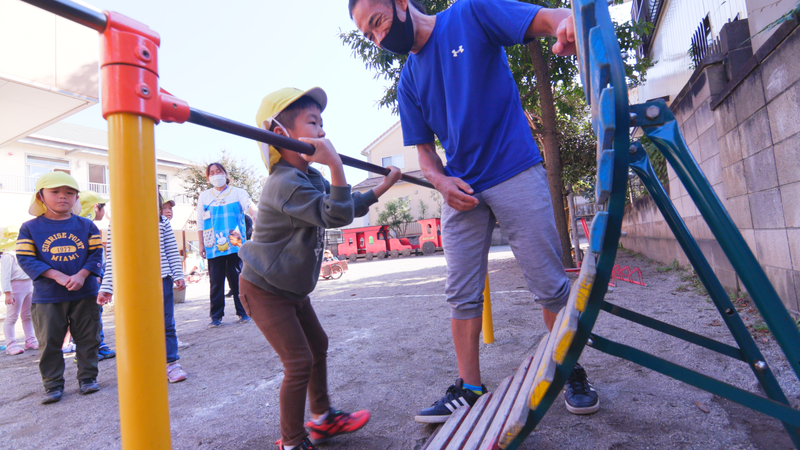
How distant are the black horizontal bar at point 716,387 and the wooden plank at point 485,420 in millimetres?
490

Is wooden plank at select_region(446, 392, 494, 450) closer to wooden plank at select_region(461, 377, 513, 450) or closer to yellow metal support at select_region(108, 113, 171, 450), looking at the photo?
wooden plank at select_region(461, 377, 513, 450)

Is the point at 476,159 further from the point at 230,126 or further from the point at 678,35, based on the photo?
the point at 678,35

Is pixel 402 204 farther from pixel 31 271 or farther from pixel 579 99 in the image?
pixel 31 271

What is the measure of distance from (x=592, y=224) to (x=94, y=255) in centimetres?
323

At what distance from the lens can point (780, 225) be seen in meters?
2.45

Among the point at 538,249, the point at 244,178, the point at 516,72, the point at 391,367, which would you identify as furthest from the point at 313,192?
the point at 244,178

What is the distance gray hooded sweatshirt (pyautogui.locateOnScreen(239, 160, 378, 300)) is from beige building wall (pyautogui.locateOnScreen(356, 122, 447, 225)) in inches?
752

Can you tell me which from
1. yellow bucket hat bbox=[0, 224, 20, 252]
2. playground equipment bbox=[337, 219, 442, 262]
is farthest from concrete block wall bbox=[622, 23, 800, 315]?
playground equipment bbox=[337, 219, 442, 262]

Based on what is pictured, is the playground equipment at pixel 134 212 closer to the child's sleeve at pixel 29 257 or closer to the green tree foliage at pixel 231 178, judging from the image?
the child's sleeve at pixel 29 257

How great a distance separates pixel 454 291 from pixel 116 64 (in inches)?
52.3

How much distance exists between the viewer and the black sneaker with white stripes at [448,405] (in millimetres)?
A: 1542

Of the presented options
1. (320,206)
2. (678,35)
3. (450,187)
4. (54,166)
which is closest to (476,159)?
(450,187)

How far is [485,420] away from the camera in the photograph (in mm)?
1254

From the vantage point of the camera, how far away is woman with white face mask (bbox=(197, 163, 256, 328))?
4.00 meters
